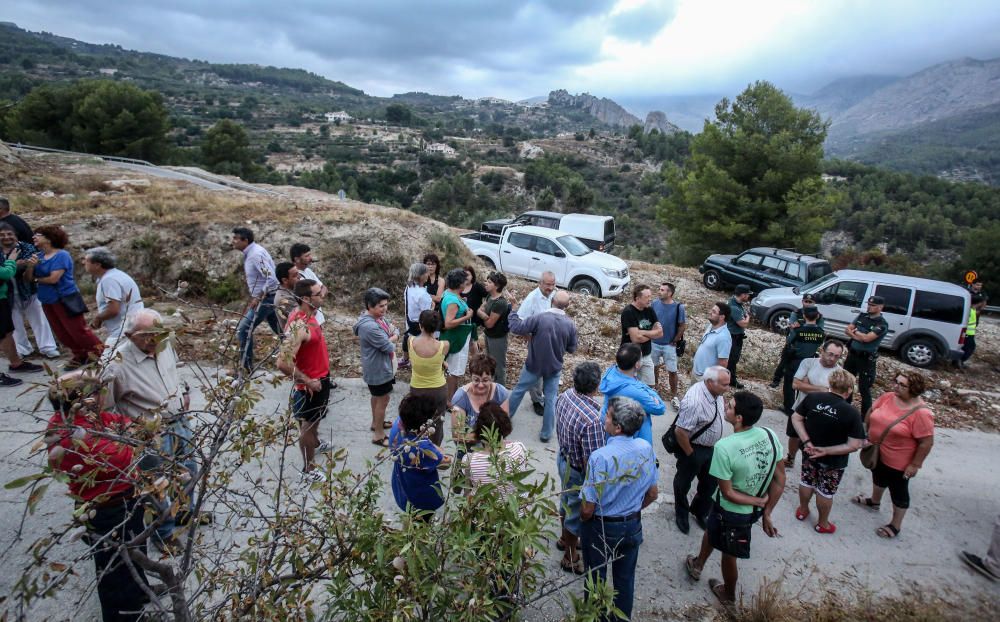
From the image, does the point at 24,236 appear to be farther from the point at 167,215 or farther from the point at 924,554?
the point at 924,554

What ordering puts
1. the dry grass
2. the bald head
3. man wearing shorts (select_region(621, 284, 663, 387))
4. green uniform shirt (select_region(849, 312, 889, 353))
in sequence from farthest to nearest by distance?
1. green uniform shirt (select_region(849, 312, 889, 353))
2. man wearing shorts (select_region(621, 284, 663, 387))
3. the bald head
4. the dry grass

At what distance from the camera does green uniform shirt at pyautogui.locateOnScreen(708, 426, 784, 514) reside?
3453mm

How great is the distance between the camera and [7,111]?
102ft

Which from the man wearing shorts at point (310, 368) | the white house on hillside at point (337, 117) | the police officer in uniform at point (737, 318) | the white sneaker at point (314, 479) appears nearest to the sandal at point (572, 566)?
the white sneaker at point (314, 479)

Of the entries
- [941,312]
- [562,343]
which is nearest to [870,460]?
[562,343]

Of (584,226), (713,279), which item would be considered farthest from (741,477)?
(584,226)

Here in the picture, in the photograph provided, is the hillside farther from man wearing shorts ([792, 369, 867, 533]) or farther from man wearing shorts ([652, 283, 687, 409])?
man wearing shorts ([792, 369, 867, 533])

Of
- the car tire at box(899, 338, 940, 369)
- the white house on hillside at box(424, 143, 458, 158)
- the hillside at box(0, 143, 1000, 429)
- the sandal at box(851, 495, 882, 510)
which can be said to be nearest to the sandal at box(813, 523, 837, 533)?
the sandal at box(851, 495, 882, 510)

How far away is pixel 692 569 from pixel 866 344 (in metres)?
4.26

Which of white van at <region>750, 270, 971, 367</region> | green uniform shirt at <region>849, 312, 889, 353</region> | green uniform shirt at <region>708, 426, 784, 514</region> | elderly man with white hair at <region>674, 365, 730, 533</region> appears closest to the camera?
green uniform shirt at <region>708, 426, 784, 514</region>

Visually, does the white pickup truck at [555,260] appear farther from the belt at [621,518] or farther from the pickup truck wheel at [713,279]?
the belt at [621,518]

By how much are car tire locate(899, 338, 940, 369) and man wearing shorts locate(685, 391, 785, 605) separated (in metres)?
8.64

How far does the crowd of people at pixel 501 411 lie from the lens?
7.52ft

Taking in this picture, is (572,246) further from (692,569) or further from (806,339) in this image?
(692,569)
